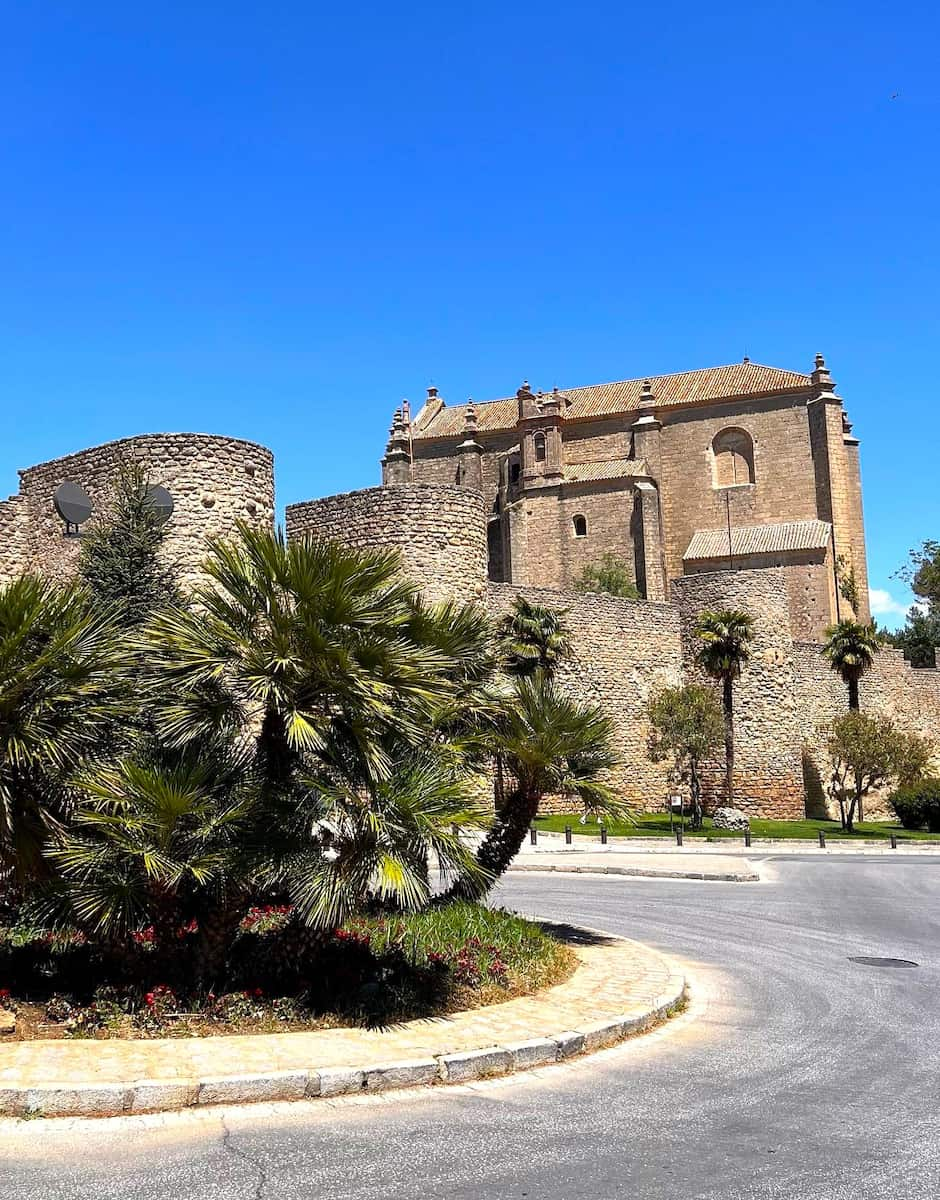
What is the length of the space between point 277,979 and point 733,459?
7030 cm

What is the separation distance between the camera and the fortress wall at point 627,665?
34969 mm

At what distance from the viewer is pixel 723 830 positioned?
32438 mm

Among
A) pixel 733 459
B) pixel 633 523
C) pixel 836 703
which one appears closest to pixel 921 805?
pixel 836 703

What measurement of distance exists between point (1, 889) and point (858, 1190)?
6.81 metres

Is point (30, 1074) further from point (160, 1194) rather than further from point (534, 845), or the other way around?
point (534, 845)

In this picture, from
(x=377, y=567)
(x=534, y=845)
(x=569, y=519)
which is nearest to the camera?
(x=377, y=567)

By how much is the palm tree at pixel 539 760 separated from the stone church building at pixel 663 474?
5439cm

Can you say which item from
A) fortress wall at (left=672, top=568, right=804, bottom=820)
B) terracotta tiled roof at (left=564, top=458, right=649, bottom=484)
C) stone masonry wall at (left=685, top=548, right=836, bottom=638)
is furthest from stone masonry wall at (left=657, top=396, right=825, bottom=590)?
fortress wall at (left=672, top=568, right=804, bottom=820)

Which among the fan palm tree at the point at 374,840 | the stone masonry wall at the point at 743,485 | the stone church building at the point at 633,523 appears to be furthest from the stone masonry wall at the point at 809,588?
the fan palm tree at the point at 374,840

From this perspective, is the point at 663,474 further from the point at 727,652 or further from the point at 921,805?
the point at 921,805

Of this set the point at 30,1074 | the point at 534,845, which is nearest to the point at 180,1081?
the point at 30,1074

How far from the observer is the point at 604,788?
11086mm

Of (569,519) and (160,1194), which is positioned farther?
(569,519)

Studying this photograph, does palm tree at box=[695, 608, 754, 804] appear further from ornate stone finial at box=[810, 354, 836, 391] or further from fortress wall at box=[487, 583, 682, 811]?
ornate stone finial at box=[810, 354, 836, 391]
